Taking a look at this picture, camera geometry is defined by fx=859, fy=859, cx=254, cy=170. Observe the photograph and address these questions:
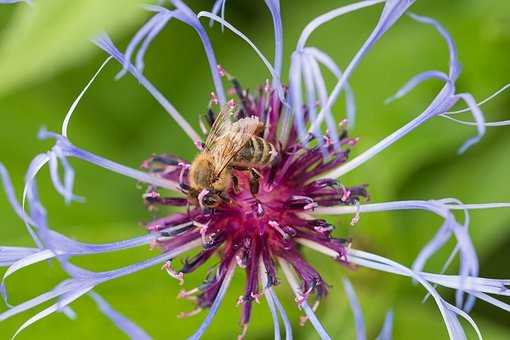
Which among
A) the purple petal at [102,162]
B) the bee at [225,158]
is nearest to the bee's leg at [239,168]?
the bee at [225,158]

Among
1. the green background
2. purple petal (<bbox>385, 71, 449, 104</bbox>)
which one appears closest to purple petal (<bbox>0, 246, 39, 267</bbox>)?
the green background

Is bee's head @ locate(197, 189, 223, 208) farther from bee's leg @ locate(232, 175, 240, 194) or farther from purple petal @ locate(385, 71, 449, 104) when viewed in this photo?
purple petal @ locate(385, 71, 449, 104)

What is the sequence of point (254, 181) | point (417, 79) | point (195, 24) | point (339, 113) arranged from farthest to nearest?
point (339, 113) → point (254, 181) → point (195, 24) → point (417, 79)

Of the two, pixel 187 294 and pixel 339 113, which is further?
pixel 339 113

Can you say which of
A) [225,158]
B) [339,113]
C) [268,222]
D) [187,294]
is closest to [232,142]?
[225,158]

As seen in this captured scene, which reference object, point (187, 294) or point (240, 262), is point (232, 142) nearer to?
point (240, 262)

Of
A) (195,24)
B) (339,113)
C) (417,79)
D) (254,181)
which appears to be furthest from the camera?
(339,113)

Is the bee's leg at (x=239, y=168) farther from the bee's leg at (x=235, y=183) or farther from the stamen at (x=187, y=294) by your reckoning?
the stamen at (x=187, y=294)
